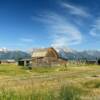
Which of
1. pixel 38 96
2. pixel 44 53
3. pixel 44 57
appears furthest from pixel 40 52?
pixel 38 96

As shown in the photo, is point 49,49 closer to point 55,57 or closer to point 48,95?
point 55,57

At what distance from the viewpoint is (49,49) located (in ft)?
421

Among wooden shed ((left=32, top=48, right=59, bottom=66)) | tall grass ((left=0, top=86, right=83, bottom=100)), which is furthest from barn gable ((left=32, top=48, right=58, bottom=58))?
tall grass ((left=0, top=86, right=83, bottom=100))

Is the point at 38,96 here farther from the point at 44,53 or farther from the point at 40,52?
the point at 40,52

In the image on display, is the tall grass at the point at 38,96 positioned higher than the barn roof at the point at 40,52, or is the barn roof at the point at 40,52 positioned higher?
the barn roof at the point at 40,52

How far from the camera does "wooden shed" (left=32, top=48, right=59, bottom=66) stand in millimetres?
123762

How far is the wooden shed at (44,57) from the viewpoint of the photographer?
12376 centimetres

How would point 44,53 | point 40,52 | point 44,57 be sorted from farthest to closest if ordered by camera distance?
point 40,52 < point 44,53 < point 44,57

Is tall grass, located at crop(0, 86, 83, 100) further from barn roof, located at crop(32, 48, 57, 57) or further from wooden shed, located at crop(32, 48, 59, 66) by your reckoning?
barn roof, located at crop(32, 48, 57, 57)

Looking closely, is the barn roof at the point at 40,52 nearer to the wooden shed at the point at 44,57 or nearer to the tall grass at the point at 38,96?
the wooden shed at the point at 44,57

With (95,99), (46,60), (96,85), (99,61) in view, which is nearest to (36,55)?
(46,60)

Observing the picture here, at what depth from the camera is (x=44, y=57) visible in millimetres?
123562

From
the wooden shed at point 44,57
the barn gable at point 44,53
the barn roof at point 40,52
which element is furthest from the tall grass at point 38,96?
the barn roof at point 40,52

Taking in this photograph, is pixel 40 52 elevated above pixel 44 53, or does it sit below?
above
